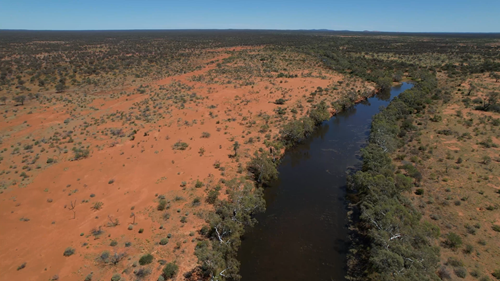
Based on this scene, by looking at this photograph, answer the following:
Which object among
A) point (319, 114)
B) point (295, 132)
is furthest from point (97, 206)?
point (319, 114)

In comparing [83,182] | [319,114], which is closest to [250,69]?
[319,114]

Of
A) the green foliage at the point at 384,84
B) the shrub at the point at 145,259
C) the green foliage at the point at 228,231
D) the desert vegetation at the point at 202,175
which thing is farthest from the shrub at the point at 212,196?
the green foliage at the point at 384,84

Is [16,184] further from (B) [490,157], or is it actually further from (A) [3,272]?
(B) [490,157]

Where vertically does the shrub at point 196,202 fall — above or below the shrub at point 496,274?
above

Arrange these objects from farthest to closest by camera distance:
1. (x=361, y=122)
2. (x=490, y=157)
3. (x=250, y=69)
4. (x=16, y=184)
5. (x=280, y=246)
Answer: (x=250, y=69)
(x=361, y=122)
(x=490, y=157)
(x=16, y=184)
(x=280, y=246)

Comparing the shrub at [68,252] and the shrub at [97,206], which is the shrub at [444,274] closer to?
the shrub at [68,252]

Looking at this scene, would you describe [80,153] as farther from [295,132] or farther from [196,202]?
[295,132]

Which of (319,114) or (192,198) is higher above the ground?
(319,114)
